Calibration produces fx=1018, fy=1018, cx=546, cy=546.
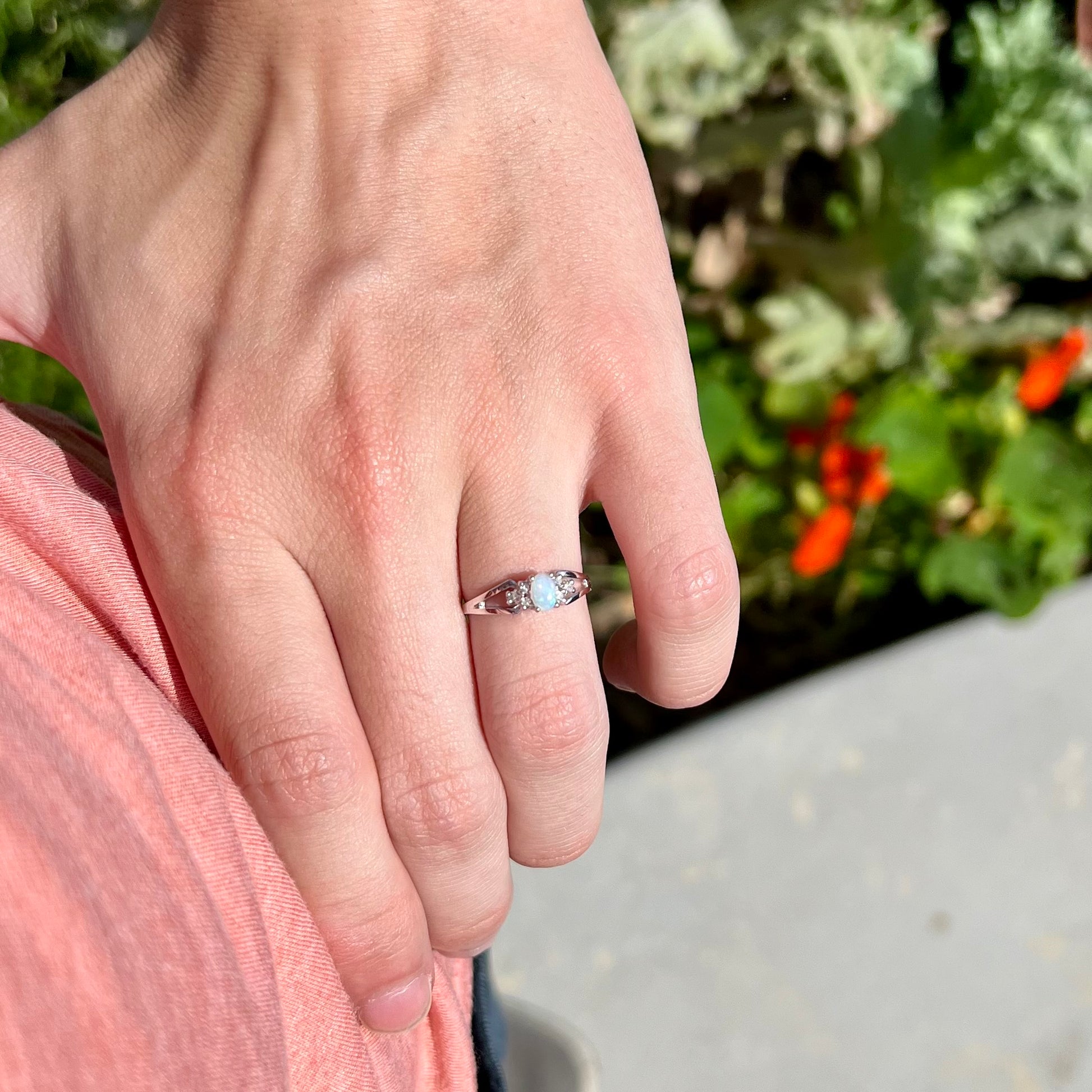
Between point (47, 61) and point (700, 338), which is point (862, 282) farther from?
point (47, 61)

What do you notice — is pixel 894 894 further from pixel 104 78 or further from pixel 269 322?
pixel 104 78

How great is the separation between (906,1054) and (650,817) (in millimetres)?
484

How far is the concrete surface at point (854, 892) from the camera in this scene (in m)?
1.46

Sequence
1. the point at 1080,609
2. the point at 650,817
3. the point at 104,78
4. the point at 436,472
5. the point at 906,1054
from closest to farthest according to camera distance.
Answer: the point at 436,472, the point at 104,78, the point at 906,1054, the point at 650,817, the point at 1080,609

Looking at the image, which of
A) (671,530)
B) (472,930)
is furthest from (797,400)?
(472,930)

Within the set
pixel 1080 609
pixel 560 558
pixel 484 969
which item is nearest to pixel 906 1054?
pixel 1080 609

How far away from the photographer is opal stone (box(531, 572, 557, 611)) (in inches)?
24.2

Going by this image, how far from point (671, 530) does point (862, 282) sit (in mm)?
1090

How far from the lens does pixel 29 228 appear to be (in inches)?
26.9

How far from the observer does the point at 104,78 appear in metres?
0.74

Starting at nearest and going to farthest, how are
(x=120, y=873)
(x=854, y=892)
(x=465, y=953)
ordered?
(x=120, y=873)
(x=465, y=953)
(x=854, y=892)

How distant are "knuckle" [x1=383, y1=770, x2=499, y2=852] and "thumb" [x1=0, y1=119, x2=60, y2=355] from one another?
1.34 ft

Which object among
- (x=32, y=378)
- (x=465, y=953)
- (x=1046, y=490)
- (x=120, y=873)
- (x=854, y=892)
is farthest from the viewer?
(x=1046, y=490)

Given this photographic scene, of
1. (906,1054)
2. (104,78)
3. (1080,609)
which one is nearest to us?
(104,78)
